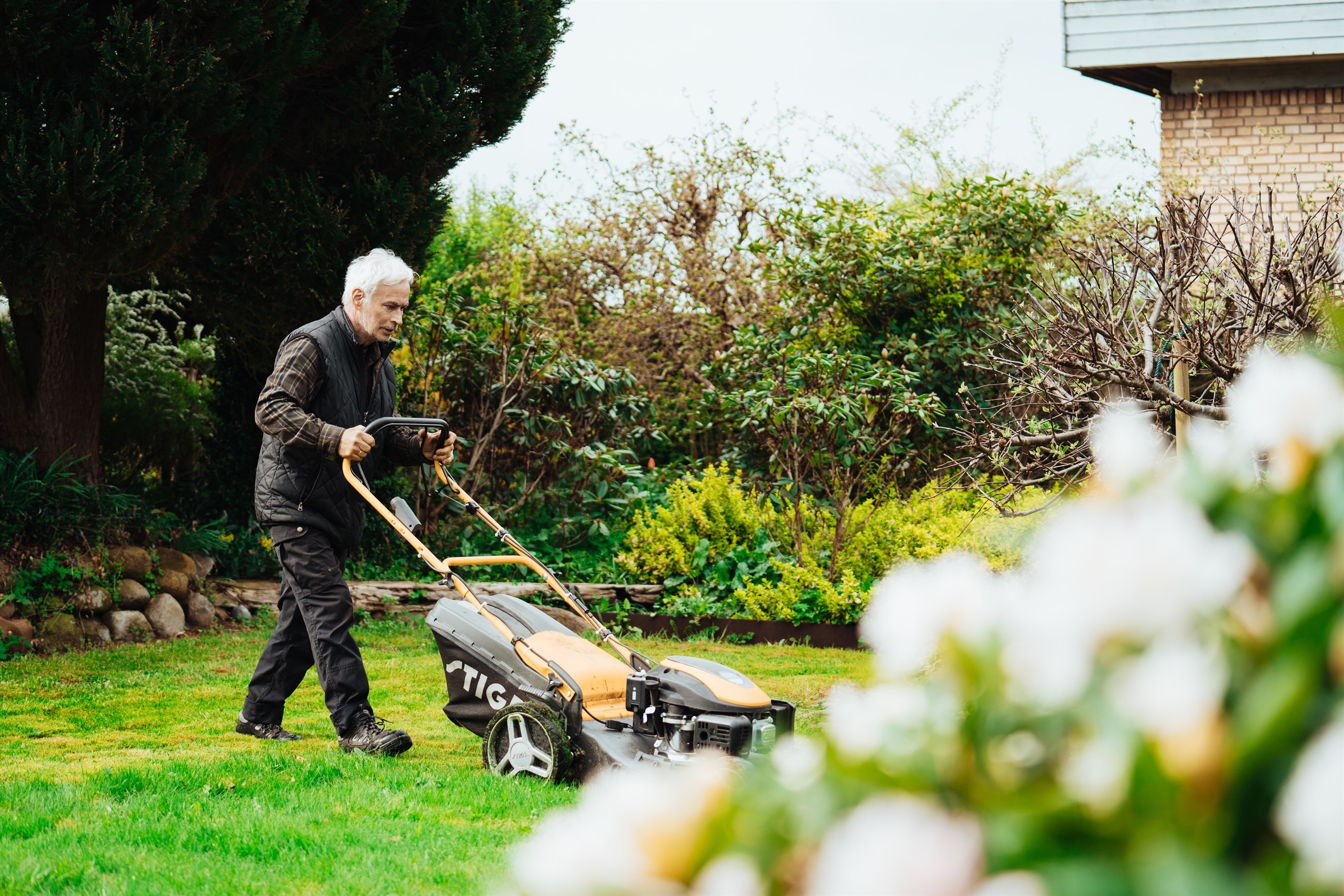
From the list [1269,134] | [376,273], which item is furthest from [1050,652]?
[1269,134]

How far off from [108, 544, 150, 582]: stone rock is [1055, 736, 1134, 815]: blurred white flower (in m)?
8.05

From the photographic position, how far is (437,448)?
5.07 metres

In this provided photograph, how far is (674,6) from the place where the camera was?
19.8 meters

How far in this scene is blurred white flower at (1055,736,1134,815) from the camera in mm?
587

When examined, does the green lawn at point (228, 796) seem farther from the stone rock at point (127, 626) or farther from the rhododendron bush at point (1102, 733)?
the rhododendron bush at point (1102, 733)

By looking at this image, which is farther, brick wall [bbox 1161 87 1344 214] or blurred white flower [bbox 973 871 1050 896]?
brick wall [bbox 1161 87 1344 214]

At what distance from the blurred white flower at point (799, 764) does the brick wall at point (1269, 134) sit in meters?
11.5

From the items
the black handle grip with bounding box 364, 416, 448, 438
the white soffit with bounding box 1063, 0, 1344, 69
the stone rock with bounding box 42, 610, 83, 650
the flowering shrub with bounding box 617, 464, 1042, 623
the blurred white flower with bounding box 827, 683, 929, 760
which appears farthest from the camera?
the white soffit with bounding box 1063, 0, 1344, 69

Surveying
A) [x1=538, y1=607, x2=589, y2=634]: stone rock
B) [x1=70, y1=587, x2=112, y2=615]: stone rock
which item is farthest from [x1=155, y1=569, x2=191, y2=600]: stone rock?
[x1=538, y1=607, x2=589, y2=634]: stone rock

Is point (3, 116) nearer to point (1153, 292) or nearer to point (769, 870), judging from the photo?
point (1153, 292)

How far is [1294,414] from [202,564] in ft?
28.8

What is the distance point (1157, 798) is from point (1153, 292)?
539 centimetres

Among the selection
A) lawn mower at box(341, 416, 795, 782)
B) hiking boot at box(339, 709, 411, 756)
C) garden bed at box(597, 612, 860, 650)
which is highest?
lawn mower at box(341, 416, 795, 782)

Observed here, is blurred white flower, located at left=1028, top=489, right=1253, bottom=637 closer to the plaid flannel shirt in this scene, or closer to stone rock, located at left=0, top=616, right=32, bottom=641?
the plaid flannel shirt
